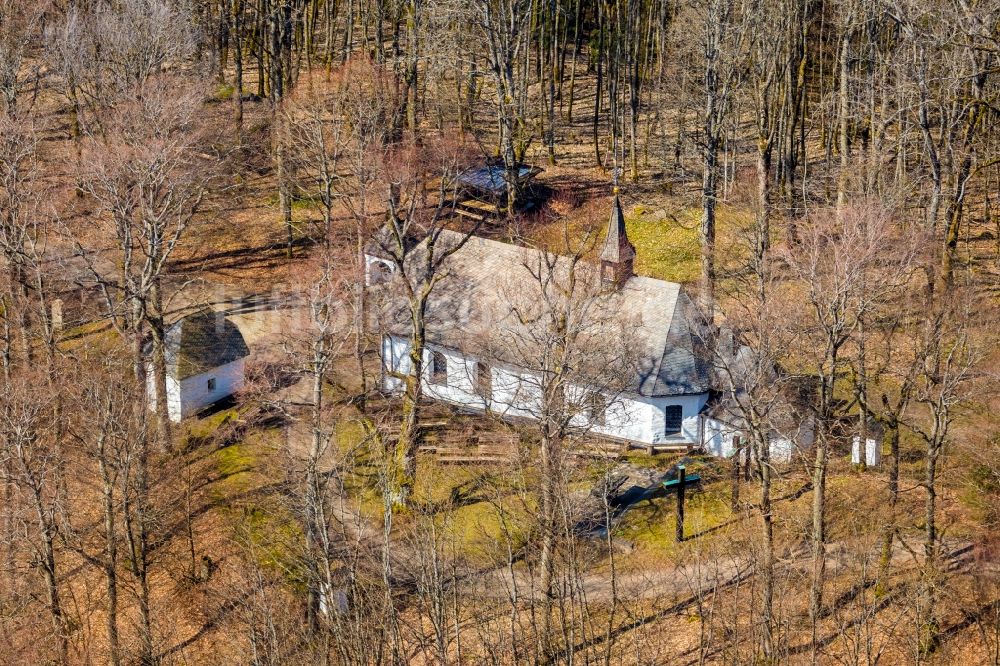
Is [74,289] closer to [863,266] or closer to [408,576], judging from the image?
[408,576]

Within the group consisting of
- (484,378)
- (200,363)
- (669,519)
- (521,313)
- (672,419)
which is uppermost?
(521,313)

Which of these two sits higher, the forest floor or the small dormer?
the small dormer

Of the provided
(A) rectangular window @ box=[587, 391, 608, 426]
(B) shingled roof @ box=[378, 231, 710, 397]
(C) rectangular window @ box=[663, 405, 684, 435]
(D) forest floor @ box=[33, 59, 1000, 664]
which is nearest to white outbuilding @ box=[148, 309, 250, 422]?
(D) forest floor @ box=[33, 59, 1000, 664]

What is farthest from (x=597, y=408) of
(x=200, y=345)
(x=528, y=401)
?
(x=200, y=345)

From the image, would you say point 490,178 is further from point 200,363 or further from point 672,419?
point 672,419

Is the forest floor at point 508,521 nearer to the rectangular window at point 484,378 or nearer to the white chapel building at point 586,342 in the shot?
the white chapel building at point 586,342

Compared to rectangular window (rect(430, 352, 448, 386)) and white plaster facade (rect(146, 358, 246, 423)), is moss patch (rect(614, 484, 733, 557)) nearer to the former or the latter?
rectangular window (rect(430, 352, 448, 386))

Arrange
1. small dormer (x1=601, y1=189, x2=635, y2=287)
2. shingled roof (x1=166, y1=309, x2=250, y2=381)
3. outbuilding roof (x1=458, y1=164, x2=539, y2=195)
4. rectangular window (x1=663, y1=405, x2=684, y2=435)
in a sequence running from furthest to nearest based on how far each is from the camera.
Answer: outbuilding roof (x1=458, y1=164, x2=539, y2=195), shingled roof (x1=166, y1=309, x2=250, y2=381), small dormer (x1=601, y1=189, x2=635, y2=287), rectangular window (x1=663, y1=405, x2=684, y2=435)
